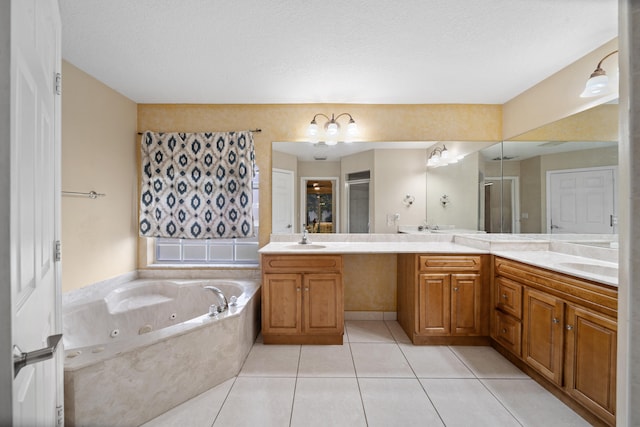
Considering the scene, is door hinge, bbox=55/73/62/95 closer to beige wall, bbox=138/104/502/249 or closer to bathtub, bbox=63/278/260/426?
bathtub, bbox=63/278/260/426

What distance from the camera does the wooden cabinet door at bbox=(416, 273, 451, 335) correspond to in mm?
2428

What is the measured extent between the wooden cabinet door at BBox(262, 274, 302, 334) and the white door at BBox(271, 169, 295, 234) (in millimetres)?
706

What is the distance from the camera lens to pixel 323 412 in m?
1.66

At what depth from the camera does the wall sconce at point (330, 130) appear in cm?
287

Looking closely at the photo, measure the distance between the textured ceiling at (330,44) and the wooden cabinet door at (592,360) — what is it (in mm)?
1732

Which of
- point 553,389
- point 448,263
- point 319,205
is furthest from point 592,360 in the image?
point 319,205

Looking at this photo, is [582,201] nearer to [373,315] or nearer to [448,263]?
[448,263]

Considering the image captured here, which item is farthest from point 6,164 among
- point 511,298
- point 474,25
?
point 511,298

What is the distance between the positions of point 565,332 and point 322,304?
5.35ft

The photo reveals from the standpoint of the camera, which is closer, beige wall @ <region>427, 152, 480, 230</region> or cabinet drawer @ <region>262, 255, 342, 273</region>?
cabinet drawer @ <region>262, 255, 342, 273</region>

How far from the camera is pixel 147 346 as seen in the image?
160 cm

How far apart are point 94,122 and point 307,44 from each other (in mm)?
1932

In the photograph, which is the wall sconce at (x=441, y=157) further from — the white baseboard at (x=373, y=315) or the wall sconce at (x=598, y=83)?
the white baseboard at (x=373, y=315)

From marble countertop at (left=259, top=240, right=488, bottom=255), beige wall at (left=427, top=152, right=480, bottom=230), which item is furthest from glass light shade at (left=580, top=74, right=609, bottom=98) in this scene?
marble countertop at (left=259, top=240, right=488, bottom=255)
